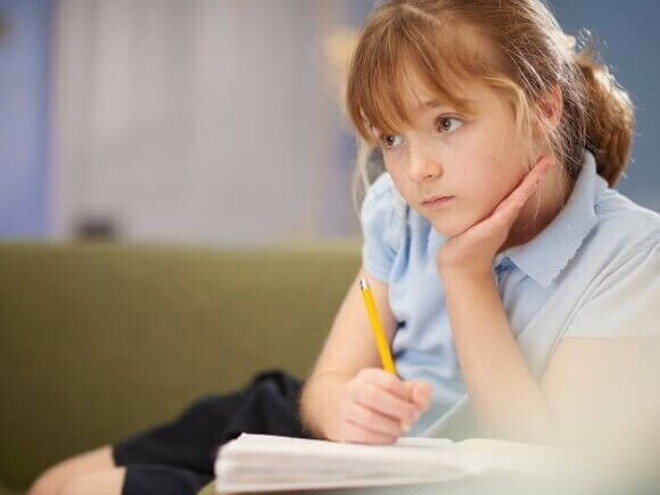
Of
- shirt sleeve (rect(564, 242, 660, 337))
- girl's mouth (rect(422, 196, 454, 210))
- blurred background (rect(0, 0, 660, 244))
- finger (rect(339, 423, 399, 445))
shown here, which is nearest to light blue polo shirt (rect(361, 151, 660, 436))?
shirt sleeve (rect(564, 242, 660, 337))

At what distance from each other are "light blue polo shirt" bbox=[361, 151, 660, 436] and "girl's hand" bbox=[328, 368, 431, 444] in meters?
0.19

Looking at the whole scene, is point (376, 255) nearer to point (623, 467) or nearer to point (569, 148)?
point (569, 148)

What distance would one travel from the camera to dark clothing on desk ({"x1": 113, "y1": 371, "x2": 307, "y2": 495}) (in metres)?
A: 1.15

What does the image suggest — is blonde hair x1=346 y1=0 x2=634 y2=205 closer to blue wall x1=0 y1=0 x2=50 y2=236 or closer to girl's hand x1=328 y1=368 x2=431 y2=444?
girl's hand x1=328 y1=368 x2=431 y2=444

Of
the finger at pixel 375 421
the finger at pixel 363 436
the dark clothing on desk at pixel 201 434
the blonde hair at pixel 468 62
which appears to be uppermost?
the blonde hair at pixel 468 62

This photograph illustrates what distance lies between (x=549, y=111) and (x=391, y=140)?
0.46ft

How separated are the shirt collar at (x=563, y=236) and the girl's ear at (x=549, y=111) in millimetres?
65

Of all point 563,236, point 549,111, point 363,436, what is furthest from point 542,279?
point 363,436

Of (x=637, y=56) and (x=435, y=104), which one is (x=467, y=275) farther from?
(x=637, y=56)

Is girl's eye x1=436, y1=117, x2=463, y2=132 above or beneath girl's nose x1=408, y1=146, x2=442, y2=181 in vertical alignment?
above

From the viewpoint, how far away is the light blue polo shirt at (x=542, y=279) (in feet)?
2.93

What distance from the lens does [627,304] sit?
0.88 metres

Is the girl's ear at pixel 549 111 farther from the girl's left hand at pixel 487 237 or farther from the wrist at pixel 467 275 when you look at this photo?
the wrist at pixel 467 275

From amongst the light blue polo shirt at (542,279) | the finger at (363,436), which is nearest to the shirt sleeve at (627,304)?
the light blue polo shirt at (542,279)
